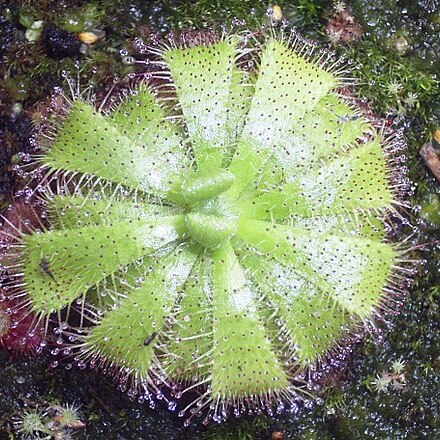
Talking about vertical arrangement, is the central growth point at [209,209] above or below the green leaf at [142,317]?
above

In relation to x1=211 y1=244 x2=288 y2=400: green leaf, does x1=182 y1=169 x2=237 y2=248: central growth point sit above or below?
above

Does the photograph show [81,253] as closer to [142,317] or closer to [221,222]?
[142,317]

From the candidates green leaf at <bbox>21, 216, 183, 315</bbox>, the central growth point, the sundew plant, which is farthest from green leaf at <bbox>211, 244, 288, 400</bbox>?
green leaf at <bbox>21, 216, 183, 315</bbox>

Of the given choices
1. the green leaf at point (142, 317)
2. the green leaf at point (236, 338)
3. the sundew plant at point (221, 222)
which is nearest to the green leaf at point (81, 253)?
the sundew plant at point (221, 222)

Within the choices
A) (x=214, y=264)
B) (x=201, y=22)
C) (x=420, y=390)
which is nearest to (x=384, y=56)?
(x=201, y=22)

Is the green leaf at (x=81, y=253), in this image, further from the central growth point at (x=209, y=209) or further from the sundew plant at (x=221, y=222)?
the central growth point at (x=209, y=209)

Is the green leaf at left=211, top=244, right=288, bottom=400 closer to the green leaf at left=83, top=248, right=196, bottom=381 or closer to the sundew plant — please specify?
the sundew plant

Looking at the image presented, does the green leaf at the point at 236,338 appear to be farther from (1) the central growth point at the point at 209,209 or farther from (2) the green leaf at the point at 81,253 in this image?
(2) the green leaf at the point at 81,253
